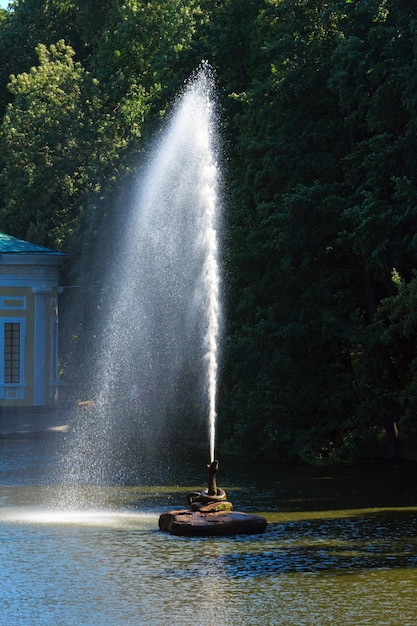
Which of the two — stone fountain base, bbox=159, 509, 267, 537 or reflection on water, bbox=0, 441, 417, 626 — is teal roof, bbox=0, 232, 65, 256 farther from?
stone fountain base, bbox=159, 509, 267, 537

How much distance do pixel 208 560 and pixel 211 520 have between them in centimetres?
235

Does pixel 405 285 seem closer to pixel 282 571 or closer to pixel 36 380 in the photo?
pixel 282 571

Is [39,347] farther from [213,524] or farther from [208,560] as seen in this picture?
[208,560]

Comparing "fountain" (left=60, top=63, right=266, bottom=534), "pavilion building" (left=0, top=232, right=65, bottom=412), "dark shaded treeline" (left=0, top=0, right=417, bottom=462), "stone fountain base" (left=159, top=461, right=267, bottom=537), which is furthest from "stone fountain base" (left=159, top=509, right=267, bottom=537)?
"pavilion building" (left=0, top=232, right=65, bottom=412)

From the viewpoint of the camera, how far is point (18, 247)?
4991 cm

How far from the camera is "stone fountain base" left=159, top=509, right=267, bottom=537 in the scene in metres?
20.6

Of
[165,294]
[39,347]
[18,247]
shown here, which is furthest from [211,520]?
[18,247]

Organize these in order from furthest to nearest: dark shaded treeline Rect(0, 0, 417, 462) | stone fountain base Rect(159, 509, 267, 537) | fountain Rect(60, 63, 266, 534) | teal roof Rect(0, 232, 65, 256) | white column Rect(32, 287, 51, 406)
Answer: white column Rect(32, 287, 51, 406) → teal roof Rect(0, 232, 65, 256) → fountain Rect(60, 63, 266, 534) → dark shaded treeline Rect(0, 0, 417, 462) → stone fountain base Rect(159, 509, 267, 537)

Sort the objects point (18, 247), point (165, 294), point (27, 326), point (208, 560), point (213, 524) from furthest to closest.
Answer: point (18, 247)
point (27, 326)
point (165, 294)
point (213, 524)
point (208, 560)

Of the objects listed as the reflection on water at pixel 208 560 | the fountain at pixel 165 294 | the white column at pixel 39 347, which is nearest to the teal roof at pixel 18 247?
the white column at pixel 39 347

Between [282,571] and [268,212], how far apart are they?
1899 centimetres

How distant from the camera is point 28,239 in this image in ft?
176

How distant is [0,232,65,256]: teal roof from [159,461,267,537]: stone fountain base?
94.8 feet

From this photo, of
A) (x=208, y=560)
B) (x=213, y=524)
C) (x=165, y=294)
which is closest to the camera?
(x=208, y=560)
